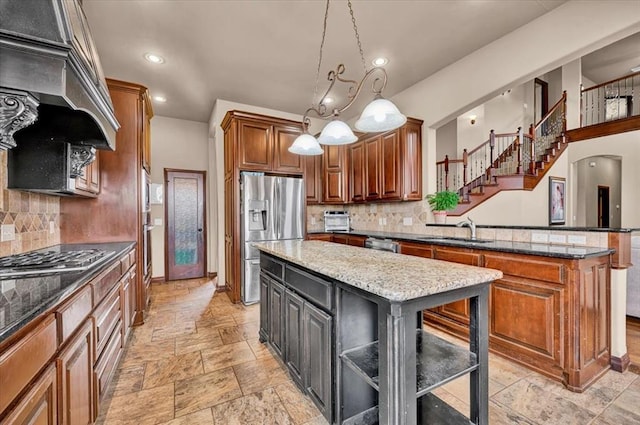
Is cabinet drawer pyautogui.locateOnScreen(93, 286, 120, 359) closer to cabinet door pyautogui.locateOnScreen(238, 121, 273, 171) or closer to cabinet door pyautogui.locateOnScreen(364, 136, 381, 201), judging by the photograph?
cabinet door pyautogui.locateOnScreen(238, 121, 273, 171)

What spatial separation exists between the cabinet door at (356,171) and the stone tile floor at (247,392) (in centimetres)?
275

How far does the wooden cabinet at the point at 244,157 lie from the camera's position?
397cm

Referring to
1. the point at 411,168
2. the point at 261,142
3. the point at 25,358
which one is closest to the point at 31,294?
the point at 25,358

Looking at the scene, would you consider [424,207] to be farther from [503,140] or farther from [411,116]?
[503,140]

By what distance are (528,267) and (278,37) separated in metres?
3.18

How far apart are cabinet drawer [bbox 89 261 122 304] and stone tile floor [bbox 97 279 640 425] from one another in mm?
781

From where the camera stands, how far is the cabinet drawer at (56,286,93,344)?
1.17m

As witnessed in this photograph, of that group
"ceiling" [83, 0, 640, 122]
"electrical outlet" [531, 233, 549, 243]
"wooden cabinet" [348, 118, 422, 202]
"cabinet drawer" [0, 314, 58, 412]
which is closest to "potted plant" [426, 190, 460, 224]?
"wooden cabinet" [348, 118, 422, 202]

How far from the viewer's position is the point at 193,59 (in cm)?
341

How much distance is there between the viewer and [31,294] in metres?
1.14

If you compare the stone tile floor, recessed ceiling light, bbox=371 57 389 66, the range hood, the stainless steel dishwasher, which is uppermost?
recessed ceiling light, bbox=371 57 389 66

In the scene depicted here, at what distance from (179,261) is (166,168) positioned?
1.77 m

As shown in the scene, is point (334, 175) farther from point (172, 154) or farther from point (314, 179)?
point (172, 154)

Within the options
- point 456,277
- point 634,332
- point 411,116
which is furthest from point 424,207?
point 456,277
